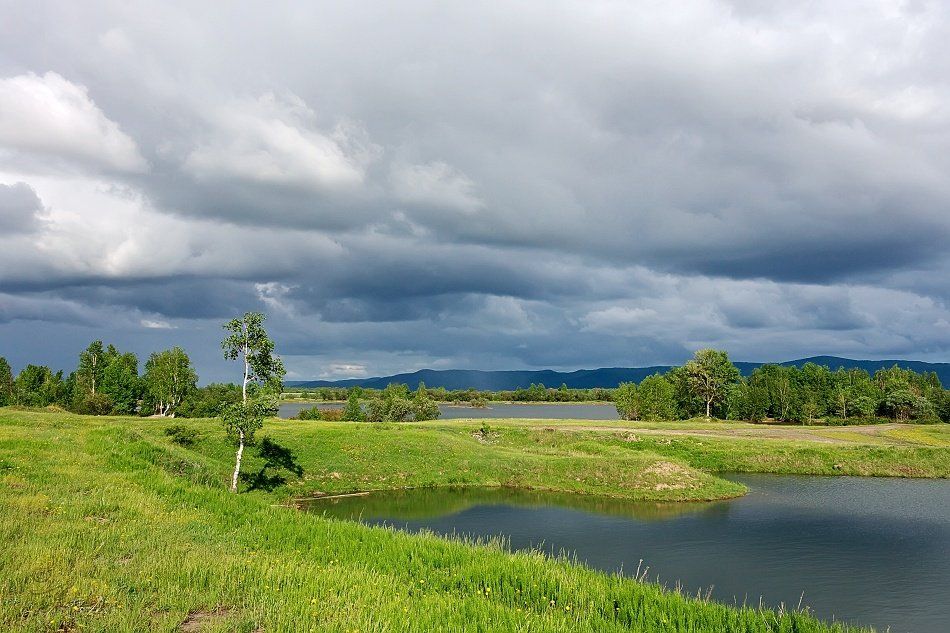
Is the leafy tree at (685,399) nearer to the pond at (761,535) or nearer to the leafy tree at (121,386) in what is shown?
the pond at (761,535)

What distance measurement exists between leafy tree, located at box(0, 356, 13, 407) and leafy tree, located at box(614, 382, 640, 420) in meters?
150

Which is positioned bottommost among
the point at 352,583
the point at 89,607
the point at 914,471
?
the point at 914,471

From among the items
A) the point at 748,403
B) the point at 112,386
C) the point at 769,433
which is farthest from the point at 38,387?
the point at 748,403

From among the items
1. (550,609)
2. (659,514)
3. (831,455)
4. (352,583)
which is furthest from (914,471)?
(352,583)

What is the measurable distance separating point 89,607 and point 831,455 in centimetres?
7642

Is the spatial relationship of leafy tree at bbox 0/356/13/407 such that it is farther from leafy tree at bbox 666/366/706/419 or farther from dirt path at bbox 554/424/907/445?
leafy tree at bbox 666/366/706/419

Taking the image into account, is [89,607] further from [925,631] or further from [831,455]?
[831,455]

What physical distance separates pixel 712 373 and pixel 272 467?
383ft

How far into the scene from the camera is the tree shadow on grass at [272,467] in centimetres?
4500

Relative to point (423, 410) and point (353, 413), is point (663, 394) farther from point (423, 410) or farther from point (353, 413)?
point (353, 413)

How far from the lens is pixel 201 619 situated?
37.0 ft

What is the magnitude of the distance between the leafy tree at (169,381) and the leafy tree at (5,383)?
32946 mm

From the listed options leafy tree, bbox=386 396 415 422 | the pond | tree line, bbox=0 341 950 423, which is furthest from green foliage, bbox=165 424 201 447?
leafy tree, bbox=386 396 415 422

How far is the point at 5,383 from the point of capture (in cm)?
13188
